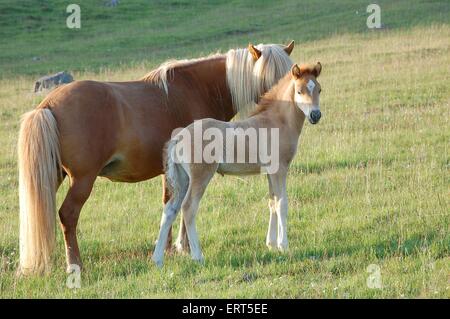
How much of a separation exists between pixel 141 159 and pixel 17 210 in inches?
124

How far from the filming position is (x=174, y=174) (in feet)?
24.2

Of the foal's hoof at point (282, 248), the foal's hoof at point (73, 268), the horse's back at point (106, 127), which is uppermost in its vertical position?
the horse's back at point (106, 127)

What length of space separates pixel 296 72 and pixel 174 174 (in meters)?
1.58

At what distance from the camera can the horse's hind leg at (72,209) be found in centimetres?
717

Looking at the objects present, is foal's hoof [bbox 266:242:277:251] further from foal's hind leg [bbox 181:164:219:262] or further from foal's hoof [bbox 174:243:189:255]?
foal's hoof [bbox 174:243:189:255]

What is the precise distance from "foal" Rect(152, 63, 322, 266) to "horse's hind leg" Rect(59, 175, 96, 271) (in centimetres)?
79

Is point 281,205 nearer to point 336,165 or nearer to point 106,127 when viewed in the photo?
point 106,127

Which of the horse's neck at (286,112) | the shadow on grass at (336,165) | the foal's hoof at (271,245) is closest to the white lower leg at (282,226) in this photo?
the foal's hoof at (271,245)

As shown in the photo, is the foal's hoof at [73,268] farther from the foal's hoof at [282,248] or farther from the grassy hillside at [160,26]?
the grassy hillside at [160,26]

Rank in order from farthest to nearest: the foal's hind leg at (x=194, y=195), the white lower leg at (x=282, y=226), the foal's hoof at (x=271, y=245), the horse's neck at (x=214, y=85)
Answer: the horse's neck at (x=214, y=85) → the foal's hoof at (x=271, y=245) → the white lower leg at (x=282, y=226) → the foal's hind leg at (x=194, y=195)

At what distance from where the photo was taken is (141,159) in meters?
7.59

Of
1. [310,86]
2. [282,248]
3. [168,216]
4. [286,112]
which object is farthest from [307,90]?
[168,216]

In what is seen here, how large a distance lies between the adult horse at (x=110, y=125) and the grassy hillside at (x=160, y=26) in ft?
53.6
